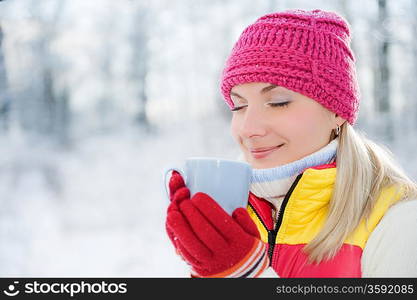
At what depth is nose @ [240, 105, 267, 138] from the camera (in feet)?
Result: 3.80

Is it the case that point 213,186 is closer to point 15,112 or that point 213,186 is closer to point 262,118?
point 262,118

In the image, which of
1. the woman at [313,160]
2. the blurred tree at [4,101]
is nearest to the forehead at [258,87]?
the woman at [313,160]

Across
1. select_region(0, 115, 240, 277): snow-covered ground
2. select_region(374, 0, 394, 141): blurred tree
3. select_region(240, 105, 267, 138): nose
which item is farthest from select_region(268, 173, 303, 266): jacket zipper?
select_region(374, 0, 394, 141): blurred tree

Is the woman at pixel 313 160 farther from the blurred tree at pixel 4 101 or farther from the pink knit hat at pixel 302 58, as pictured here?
the blurred tree at pixel 4 101

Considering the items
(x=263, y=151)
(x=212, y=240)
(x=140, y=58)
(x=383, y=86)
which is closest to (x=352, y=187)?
(x=263, y=151)

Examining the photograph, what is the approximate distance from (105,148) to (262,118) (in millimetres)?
6298

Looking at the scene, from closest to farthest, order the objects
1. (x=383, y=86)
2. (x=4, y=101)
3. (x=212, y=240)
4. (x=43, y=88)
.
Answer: (x=212, y=240) → (x=383, y=86) → (x=4, y=101) → (x=43, y=88)

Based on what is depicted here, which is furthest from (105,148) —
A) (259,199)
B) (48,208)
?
(259,199)

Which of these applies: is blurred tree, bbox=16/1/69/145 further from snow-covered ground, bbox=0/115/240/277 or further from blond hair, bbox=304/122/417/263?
blond hair, bbox=304/122/417/263

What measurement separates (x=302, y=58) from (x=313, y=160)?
271mm

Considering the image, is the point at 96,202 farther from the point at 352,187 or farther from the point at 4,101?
the point at 352,187

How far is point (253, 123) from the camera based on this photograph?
1.16m

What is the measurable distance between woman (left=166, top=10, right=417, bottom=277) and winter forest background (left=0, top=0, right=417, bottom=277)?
11.2 feet

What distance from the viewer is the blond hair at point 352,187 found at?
1084 mm
